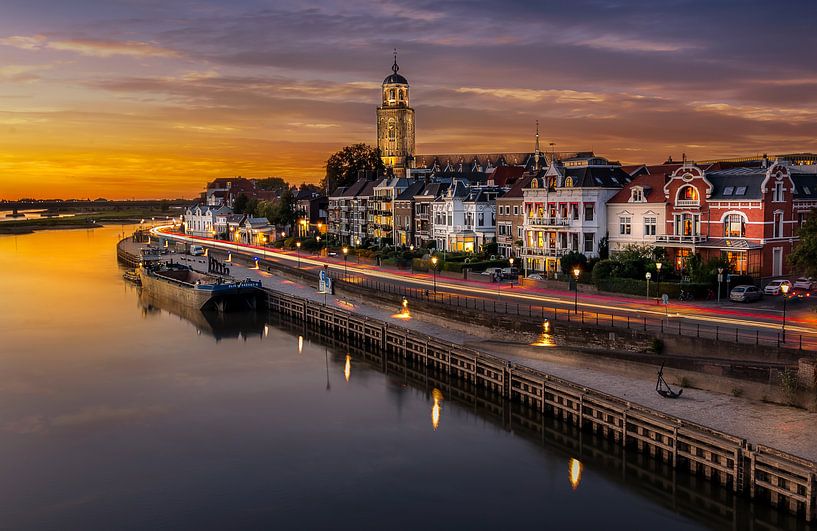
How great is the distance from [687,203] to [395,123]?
135 m

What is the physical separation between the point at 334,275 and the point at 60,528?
5768 cm

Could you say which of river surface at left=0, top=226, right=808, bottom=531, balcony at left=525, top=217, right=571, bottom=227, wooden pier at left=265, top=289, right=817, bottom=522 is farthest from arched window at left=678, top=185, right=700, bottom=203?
river surface at left=0, top=226, right=808, bottom=531

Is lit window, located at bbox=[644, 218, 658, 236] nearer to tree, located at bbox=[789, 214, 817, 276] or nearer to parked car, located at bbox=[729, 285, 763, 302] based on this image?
parked car, located at bbox=[729, 285, 763, 302]

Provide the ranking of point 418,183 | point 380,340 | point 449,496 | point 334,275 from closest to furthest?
point 449,496, point 380,340, point 334,275, point 418,183

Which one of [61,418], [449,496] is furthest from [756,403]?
[61,418]

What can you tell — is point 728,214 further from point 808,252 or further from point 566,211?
point 808,252

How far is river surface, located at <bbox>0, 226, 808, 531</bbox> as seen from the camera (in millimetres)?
31000

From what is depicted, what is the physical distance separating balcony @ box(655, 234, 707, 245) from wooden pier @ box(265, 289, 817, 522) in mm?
24017

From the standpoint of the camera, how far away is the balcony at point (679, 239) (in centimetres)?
6259

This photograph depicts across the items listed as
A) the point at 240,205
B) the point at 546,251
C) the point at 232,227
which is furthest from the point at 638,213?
Result: the point at 240,205

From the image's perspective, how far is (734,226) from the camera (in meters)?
61.1

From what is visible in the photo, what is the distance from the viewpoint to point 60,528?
3056 centimetres

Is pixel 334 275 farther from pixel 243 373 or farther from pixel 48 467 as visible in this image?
pixel 48 467

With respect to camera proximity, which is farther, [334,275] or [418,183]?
[418,183]
